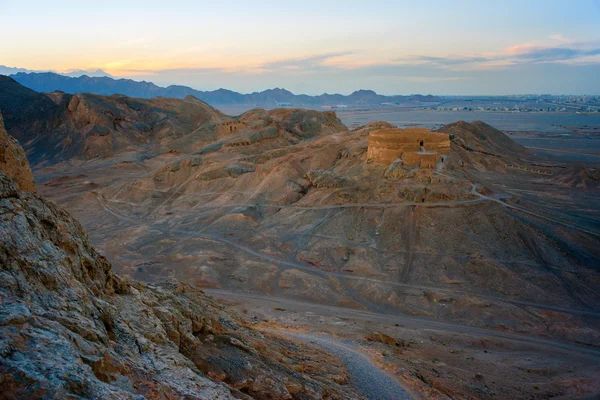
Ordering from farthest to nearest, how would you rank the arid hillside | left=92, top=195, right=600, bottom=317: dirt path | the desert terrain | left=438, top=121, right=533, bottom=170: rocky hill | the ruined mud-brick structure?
left=438, top=121, right=533, bottom=170: rocky hill < the ruined mud-brick structure < the arid hillside < left=92, top=195, right=600, bottom=317: dirt path < the desert terrain

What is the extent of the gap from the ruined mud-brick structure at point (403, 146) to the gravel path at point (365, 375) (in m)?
26.5

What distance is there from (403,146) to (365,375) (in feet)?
102

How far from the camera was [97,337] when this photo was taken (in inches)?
299

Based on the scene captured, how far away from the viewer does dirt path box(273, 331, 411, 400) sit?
1308 centimetres

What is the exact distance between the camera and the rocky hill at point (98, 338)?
6145 millimetres

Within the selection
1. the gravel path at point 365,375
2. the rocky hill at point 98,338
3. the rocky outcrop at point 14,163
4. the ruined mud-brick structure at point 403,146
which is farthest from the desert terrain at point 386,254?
the rocky outcrop at point 14,163

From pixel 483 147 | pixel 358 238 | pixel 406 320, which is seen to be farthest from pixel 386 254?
pixel 483 147

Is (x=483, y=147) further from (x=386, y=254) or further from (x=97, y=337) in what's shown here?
(x=97, y=337)

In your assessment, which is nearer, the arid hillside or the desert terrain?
the desert terrain

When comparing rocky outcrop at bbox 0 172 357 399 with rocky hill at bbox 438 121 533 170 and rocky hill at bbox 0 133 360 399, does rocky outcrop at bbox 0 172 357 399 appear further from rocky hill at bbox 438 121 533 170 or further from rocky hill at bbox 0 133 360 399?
rocky hill at bbox 438 121 533 170

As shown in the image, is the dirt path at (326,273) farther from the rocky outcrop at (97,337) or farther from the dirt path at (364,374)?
the rocky outcrop at (97,337)

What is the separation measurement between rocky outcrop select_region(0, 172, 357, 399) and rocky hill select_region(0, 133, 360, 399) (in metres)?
0.02

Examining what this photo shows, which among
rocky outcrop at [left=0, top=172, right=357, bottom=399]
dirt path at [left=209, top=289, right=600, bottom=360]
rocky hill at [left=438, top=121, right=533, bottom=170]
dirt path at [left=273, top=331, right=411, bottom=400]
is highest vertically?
rocky hill at [left=438, top=121, right=533, bottom=170]

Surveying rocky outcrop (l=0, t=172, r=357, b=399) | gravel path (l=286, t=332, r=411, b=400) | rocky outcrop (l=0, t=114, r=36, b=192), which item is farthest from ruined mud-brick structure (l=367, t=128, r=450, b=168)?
rocky outcrop (l=0, t=114, r=36, b=192)
